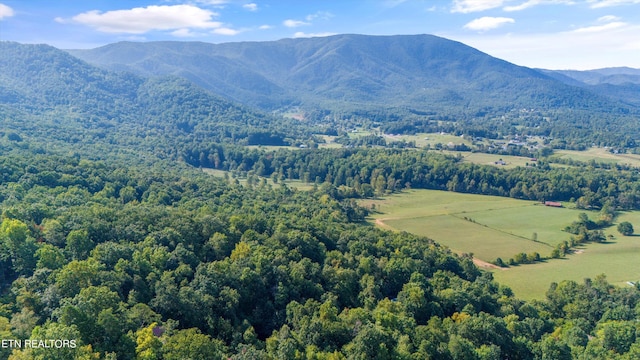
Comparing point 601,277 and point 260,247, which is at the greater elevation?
point 260,247

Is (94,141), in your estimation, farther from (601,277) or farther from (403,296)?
(601,277)

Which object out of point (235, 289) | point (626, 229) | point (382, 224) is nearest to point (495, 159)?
point (626, 229)

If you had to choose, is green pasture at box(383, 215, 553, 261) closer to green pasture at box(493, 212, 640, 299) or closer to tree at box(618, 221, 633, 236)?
green pasture at box(493, 212, 640, 299)

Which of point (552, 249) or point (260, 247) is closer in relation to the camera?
point (260, 247)

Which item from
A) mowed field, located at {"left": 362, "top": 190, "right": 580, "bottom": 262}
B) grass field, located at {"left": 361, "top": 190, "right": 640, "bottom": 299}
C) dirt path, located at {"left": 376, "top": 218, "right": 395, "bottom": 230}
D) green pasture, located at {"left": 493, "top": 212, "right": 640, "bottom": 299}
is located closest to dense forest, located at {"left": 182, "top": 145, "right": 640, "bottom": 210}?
grass field, located at {"left": 361, "top": 190, "right": 640, "bottom": 299}

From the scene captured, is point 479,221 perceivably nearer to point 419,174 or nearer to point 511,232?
point 511,232

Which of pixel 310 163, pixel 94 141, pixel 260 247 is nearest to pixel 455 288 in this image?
pixel 260 247
